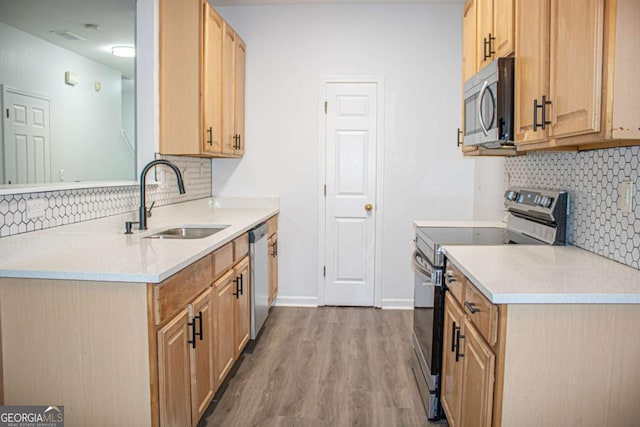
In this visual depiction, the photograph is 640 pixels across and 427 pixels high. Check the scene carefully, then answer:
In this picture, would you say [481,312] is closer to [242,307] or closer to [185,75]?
[242,307]

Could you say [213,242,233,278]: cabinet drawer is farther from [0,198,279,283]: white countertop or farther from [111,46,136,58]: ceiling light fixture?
[111,46,136,58]: ceiling light fixture

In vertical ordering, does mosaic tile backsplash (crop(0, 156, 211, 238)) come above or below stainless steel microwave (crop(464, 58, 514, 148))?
below

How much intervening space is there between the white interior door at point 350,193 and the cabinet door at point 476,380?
8.33 ft

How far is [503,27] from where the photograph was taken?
2.28m

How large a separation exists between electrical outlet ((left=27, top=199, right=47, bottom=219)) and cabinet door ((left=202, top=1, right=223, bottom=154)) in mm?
1379

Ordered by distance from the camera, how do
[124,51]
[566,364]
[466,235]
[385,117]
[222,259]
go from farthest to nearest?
[385,117] → [124,51] → [466,235] → [222,259] → [566,364]

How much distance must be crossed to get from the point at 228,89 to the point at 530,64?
2468 mm

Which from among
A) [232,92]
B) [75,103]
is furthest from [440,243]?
[75,103]

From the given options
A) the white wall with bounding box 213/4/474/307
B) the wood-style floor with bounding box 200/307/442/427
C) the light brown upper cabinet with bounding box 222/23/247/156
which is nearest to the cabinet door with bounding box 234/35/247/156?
the light brown upper cabinet with bounding box 222/23/247/156

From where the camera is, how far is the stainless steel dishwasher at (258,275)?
10.7 feet

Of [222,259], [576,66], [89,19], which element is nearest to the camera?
[576,66]

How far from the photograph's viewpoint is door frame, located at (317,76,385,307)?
4.30 metres

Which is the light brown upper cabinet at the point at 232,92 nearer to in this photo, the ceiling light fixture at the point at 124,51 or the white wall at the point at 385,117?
the white wall at the point at 385,117

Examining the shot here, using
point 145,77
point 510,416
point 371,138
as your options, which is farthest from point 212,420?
point 371,138
